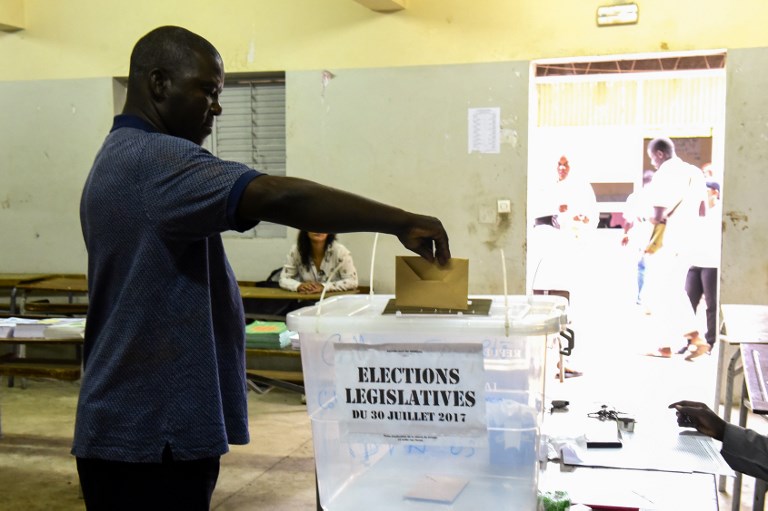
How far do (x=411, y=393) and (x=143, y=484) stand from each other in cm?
51

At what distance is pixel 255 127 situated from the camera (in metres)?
6.19

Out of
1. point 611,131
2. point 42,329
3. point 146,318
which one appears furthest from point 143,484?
point 611,131

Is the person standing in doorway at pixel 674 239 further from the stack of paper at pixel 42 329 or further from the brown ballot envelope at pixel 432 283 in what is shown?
the brown ballot envelope at pixel 432 283

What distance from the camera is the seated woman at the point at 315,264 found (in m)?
5.52

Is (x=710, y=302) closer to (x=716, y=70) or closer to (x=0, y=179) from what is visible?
(x=716, y=70)

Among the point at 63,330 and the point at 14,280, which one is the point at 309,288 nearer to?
the point at 63,330

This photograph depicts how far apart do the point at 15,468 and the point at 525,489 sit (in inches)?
141

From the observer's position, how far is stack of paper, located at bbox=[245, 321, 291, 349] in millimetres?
5164

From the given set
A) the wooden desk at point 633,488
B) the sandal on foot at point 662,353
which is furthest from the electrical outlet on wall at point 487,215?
the wooden desk at point 633,488

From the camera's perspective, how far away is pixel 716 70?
602 centimetres

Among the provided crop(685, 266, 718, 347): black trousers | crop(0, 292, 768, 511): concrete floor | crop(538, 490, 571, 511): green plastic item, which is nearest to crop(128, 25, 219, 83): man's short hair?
crop(538, 490, 571, 511): green plastic item

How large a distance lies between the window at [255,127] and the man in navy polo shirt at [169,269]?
469 centimetres

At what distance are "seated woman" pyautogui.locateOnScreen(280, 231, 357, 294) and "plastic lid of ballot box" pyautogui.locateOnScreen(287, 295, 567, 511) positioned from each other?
161 inches

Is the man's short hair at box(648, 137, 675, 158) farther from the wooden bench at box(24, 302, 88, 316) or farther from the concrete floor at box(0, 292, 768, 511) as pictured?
the wooden bench at box(24, 302, 88, 316)
